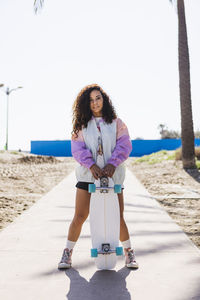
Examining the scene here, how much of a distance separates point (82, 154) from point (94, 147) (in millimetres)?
139

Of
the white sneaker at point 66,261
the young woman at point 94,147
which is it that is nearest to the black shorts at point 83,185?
the young woman at point 94,147

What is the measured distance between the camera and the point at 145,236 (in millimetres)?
4672

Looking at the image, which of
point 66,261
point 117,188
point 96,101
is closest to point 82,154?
point 117,188

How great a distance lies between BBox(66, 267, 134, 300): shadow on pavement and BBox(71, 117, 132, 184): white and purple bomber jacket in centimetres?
84

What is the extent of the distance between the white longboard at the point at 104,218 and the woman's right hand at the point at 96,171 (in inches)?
2.2

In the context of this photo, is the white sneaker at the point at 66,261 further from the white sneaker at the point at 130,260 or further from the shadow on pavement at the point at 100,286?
the white sneaker at the point at 130,260

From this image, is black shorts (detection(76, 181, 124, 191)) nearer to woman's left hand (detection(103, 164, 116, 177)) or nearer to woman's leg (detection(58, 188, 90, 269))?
woman's leg (detection(58, 188, 90, 269))

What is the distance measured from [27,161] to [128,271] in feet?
68.8

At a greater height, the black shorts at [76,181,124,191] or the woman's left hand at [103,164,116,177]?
the woman's left hand at [103,164,116,177]

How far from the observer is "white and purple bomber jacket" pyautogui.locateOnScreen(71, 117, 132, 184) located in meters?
3.32

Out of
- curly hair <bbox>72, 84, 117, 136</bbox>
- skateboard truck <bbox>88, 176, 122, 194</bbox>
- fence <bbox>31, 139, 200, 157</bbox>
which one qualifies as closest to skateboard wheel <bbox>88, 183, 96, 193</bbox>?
skateboard truck <bbox>88, 176, 122, 194</bbox>

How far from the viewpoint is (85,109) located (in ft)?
11.5

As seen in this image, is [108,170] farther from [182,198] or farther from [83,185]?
[182,198]

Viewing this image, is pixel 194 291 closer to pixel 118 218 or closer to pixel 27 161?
pixel 118 218
